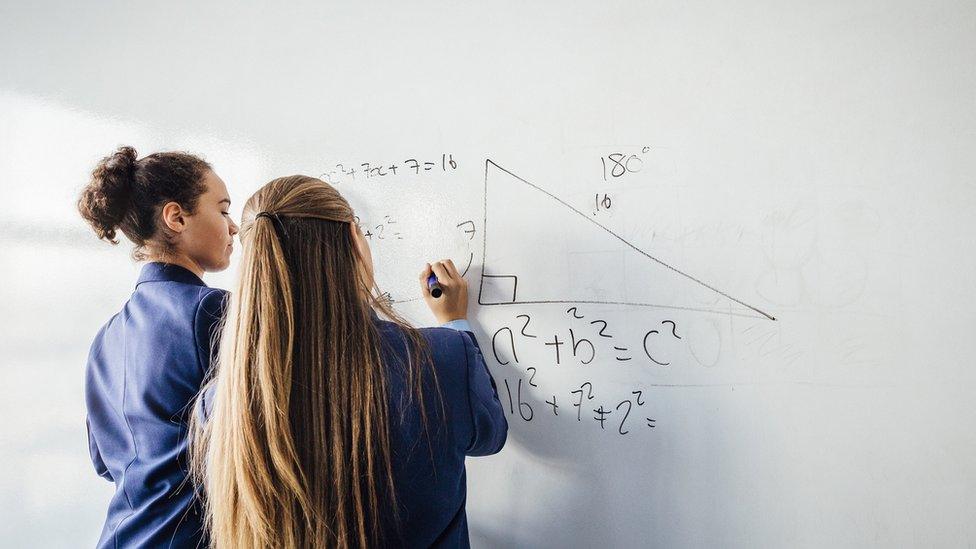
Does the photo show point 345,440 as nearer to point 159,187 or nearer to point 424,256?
point 424,256

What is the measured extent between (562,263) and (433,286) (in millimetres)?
211

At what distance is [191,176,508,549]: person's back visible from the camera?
22.1 inches

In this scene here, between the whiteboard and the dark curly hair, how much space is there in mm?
189

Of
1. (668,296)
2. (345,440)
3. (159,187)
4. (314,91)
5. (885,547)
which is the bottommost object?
(885,547)

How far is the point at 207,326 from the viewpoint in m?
0.69

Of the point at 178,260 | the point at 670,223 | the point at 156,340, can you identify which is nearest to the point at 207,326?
the point at 156,340

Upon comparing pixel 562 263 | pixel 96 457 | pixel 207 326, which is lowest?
pixel 96 457

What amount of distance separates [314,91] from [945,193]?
98 cm

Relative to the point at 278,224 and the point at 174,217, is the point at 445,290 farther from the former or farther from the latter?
the point at 174,217

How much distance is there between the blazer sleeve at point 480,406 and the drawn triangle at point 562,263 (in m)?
0.16

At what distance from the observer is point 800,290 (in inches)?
28.0

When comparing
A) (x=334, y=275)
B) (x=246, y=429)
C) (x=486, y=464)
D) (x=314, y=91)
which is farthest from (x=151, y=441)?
(x=314, y=91)

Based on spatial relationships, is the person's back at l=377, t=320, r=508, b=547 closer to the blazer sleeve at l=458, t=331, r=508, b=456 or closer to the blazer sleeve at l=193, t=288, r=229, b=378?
the blazer sleeve at l=458, t=331, r=508, b=456

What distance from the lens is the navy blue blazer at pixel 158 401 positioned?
0.69 meters
